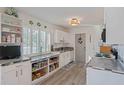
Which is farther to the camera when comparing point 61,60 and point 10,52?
point 61,60

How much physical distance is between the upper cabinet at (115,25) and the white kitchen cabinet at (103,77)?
624 mm

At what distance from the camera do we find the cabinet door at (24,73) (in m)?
3.27

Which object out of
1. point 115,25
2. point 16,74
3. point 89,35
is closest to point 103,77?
point 115,25

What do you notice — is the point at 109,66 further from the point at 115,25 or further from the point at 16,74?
the point at 16,74

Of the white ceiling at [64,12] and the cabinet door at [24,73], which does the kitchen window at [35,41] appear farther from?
the cabinet door at [24,73]

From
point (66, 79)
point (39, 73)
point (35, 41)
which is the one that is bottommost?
point (66, 79)

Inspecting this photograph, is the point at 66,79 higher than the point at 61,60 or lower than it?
lower

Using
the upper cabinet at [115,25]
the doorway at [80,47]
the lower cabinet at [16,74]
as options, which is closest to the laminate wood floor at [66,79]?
the lower cabinet at [16,74]

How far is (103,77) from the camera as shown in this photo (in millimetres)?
2512

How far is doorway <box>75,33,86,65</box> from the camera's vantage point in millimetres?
8633

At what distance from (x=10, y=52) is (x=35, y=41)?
187 centimetres

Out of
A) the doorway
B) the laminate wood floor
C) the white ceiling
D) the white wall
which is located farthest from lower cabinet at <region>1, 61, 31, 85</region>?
the doorway

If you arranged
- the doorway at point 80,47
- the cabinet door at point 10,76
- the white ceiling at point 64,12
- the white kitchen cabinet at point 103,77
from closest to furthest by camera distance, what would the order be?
the white kitchen cabinet at point 103,77
the cabinet door at point 10,76
the white ceiling at point 64,12
the doorway at point 80,47
